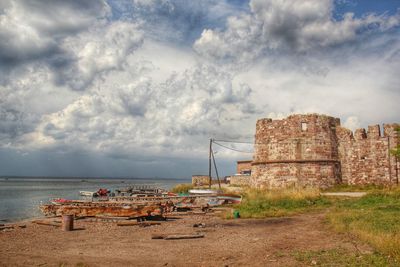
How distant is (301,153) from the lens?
1041 inches

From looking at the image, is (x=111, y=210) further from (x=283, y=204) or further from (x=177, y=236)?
(x=283, y=204)

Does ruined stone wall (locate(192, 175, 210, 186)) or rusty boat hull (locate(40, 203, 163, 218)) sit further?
ruined stone wall (locate(192, 175, 210, 186))

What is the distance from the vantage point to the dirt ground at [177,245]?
863 centimetres

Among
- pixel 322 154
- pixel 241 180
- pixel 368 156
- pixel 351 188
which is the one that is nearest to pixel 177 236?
pixel 322 154

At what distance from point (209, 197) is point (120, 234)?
1209 cm

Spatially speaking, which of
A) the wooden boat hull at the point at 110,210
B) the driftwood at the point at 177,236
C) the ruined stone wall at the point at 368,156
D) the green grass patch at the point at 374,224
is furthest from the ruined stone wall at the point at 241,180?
the driftwood at the point at 177,236

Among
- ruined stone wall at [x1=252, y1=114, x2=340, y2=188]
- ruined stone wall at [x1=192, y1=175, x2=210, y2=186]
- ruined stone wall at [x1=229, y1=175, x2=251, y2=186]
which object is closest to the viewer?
ruined stone wall at [x1=252, y1=114, x2=340, y2=188]

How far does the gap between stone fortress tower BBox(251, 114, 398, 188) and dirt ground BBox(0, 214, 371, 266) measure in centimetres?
1144

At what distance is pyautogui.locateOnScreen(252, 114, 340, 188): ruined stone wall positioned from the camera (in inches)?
1033

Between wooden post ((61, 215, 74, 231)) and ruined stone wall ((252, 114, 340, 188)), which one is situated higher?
ruined stone wall ((252, 114, 340, 188))

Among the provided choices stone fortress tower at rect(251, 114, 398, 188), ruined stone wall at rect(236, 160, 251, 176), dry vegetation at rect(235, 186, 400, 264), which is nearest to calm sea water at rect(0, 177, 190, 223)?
dry vegetation at rect(235, 186, 400, 264)

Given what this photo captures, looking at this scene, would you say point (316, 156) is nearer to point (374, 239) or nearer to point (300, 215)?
point (300, 215)

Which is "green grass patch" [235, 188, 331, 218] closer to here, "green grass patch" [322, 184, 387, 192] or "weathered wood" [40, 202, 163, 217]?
"weathered wood" [40, 202, 163, 217]

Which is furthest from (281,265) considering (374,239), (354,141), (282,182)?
(354,141)
